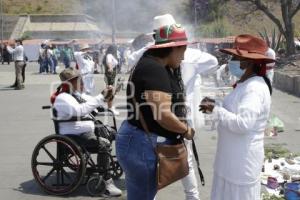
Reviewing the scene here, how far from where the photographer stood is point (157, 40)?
3.24 meters

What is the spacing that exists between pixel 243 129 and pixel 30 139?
18.4ft

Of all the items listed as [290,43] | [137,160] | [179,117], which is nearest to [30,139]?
[179,117]

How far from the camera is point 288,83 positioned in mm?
14992

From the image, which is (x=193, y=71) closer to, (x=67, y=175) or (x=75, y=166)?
(x=75, y=166)

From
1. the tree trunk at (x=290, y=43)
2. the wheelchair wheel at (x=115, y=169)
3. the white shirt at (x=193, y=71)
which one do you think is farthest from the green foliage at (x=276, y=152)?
the tree trunk at (x=290, y=43)

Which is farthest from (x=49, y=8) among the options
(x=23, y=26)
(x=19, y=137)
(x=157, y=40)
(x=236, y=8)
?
(x=157, y=40)

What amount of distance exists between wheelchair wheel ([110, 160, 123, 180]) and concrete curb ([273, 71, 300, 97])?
9197 millimetres

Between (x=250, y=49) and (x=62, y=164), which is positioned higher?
(x=250, y=49)

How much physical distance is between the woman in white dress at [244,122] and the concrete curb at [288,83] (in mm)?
10852

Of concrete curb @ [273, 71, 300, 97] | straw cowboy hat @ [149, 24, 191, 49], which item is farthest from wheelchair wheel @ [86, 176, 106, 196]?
concrete curb @ [273, 71, 300, 97]

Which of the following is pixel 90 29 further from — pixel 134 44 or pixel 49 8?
pixel 134 44

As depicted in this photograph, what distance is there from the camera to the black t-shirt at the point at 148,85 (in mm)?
2941

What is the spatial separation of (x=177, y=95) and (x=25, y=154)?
4.43m

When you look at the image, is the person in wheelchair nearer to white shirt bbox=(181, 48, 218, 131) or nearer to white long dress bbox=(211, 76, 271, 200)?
white shirt bbox=(181, 48, 218, 131)
